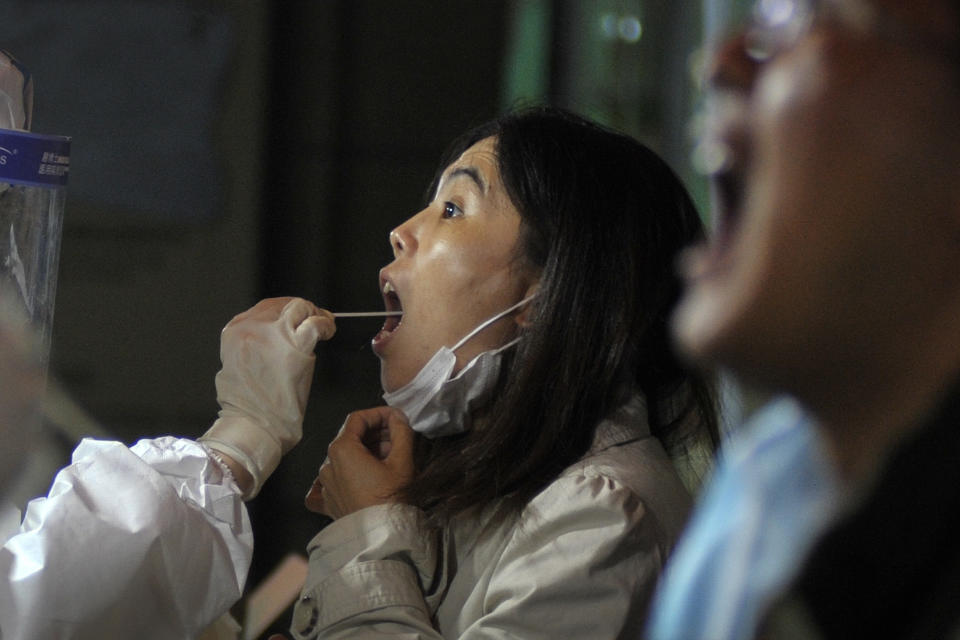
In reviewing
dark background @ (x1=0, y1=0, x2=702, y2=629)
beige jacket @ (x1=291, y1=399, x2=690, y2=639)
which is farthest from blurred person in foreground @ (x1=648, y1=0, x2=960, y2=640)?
dark background @ (x1=0, y1=0, x2=702, y2=629)

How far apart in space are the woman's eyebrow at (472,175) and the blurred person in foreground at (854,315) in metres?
1.11

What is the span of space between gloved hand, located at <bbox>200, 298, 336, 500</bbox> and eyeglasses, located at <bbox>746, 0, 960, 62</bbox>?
1008 mm

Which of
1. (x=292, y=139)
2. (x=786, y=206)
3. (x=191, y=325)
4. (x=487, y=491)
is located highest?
(x=786, y=206)

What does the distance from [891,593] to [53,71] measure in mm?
2760

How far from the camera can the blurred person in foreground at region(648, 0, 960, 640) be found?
41 cm

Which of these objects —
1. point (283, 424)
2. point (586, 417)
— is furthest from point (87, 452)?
point (586, 417)

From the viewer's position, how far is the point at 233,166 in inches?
109

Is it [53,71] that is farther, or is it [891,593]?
[53,71]

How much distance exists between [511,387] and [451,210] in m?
0.28

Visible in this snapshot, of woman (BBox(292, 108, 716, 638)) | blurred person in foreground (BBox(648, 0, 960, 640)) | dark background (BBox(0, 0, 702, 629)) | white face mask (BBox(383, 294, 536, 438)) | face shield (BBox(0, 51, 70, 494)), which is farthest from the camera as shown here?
dark background (BBox(0, 0, 702, 629))

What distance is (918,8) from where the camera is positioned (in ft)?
1.36

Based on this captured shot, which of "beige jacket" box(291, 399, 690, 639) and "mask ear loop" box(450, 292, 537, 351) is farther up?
"mask ear loop" box(450, 292, 537, 351)

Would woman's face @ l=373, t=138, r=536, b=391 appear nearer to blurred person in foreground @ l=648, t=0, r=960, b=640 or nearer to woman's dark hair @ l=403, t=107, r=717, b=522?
woman's dark hair @ l=403, t=107, r=717, b=522

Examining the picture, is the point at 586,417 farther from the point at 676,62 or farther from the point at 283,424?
the point at 676,62
